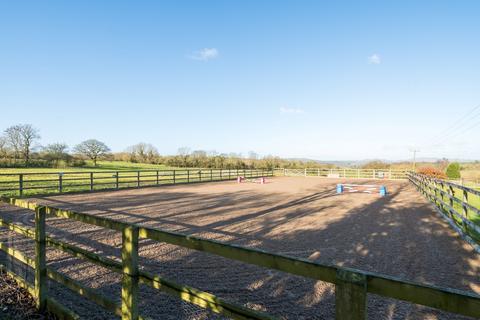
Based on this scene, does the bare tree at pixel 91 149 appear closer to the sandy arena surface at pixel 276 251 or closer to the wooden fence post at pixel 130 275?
the sandy arena surface at pixel 276 251

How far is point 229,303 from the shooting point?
2016mm

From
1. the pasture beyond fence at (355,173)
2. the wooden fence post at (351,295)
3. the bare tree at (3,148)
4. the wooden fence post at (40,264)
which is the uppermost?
the bare tree at (3,148)

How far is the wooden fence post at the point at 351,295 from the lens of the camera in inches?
60.2

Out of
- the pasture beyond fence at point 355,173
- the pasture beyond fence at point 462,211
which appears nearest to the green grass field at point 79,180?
the pasture beyond fence at point 355,173

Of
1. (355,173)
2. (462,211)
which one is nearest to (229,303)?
(462,211)

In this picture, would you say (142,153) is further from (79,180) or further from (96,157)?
(79,180)

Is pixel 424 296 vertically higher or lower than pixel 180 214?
higher

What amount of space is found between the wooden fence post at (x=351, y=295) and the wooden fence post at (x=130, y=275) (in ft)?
5.74

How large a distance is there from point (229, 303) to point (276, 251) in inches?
163

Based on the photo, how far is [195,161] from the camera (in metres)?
61.2

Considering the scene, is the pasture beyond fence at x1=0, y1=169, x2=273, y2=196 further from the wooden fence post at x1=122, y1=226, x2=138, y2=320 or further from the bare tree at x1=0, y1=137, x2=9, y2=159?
the bare tree at x1=0, y1=137, x2=9, y2=159

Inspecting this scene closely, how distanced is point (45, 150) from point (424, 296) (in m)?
61.8

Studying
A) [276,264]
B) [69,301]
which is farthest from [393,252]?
[69,301]

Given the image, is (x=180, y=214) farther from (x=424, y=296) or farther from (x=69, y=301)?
(x=424, y=296)
